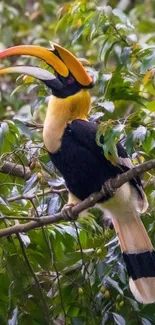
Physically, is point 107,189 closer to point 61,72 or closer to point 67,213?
point 67,213

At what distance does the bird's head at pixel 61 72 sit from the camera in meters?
2.45

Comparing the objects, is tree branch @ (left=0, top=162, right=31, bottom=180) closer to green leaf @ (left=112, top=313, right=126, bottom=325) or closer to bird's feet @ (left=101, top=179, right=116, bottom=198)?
bird's feet @ (left=101, top=179, right=116, bottom=198)

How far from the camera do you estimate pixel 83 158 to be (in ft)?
8.25

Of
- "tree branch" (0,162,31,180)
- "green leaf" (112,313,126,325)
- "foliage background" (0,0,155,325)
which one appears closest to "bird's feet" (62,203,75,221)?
"foliage background" (0,0,155,325)

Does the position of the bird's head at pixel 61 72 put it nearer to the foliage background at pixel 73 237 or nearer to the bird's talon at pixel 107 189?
the foliage background at pixel 73 237

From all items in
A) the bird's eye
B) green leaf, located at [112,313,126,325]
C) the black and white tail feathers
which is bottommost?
the black and white tail feathers

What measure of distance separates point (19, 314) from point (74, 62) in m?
0.77

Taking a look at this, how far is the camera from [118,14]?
268cm

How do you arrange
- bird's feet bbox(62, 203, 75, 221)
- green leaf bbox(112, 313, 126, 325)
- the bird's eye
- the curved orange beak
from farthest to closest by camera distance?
the bird's eye
the curved orange beak
bird's feet bbox(62, 203, 75, 221)
green leaf bbox(112, 313, 126, 325)

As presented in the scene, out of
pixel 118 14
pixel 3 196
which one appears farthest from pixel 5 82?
pixel 3 196

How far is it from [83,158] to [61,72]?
0.90 ft

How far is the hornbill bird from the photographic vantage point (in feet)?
8.18

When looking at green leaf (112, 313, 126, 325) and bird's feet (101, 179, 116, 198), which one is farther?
bird's feet (101, 179, 116, 198)

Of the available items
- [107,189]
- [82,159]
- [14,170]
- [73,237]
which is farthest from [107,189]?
[14,170]
